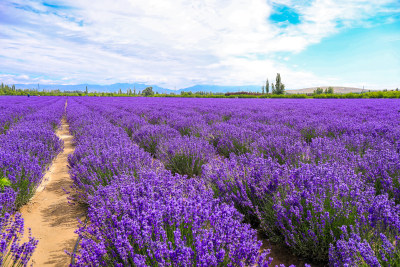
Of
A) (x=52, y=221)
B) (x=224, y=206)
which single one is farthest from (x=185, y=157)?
(x=224, y=206)

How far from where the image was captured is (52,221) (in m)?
2.40

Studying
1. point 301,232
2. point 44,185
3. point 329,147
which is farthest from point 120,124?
point 301,232

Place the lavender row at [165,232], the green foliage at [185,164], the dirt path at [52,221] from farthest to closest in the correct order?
the green foliage at [185,164] → the dirt path at [52,221] → the lavender row at [165,232]

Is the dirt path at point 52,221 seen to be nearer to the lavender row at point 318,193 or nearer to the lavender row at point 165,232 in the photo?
the lavender row at point 165,232

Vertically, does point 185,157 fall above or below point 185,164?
above

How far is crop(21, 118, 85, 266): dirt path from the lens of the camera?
186 cm

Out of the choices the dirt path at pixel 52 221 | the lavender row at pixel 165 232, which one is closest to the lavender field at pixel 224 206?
the lavender row at pixel 165 232

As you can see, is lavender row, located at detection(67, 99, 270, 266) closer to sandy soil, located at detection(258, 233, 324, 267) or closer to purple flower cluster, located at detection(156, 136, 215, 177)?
sandy soil, located at detection(258, 233, 324, 267)

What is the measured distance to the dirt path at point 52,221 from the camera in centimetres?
186

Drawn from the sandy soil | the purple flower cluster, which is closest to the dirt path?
the purple flower cluster

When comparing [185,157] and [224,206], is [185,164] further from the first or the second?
[224,206]

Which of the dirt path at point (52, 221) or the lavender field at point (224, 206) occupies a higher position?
the lavender field at point (224, 206)

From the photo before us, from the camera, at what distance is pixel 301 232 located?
1630 millimetres

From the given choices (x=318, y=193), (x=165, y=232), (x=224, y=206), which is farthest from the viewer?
(x=318, y=193)
